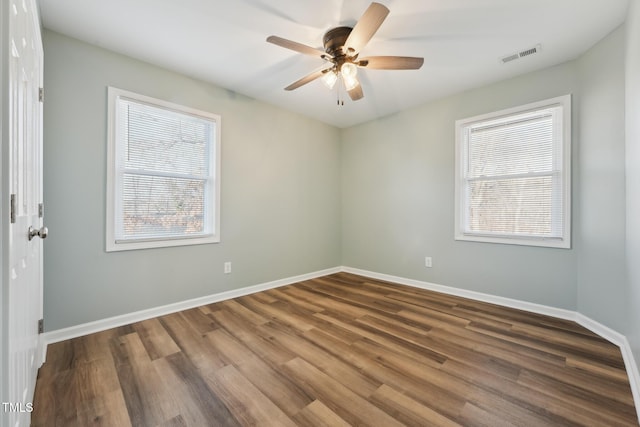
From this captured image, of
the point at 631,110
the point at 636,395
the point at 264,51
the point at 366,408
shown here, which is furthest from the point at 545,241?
the point at 264,51

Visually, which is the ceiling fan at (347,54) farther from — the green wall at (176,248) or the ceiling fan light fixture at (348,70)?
the green wall at (176,248)

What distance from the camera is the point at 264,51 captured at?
251 cm

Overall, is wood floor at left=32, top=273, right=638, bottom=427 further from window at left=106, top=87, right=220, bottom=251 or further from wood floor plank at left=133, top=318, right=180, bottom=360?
window at left=106, top=87, right=220, bottom=251

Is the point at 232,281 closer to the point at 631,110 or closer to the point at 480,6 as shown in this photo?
the point at 480,6

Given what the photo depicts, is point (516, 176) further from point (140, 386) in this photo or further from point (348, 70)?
point (140, 386)

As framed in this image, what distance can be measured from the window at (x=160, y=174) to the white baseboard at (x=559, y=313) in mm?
2677

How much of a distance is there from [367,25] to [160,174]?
234cm

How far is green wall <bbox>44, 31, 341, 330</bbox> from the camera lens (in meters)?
2.25

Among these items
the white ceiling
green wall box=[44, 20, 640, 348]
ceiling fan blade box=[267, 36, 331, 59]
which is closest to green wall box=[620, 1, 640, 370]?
green wall box=[44, 20, 640, 348]

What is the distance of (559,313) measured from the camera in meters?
2.73

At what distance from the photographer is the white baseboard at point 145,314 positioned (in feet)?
7.36

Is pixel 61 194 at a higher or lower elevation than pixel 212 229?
higher

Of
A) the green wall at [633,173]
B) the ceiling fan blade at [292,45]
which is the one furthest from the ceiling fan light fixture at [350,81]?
the green wall at [633,173]

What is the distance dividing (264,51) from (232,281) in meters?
2.55
